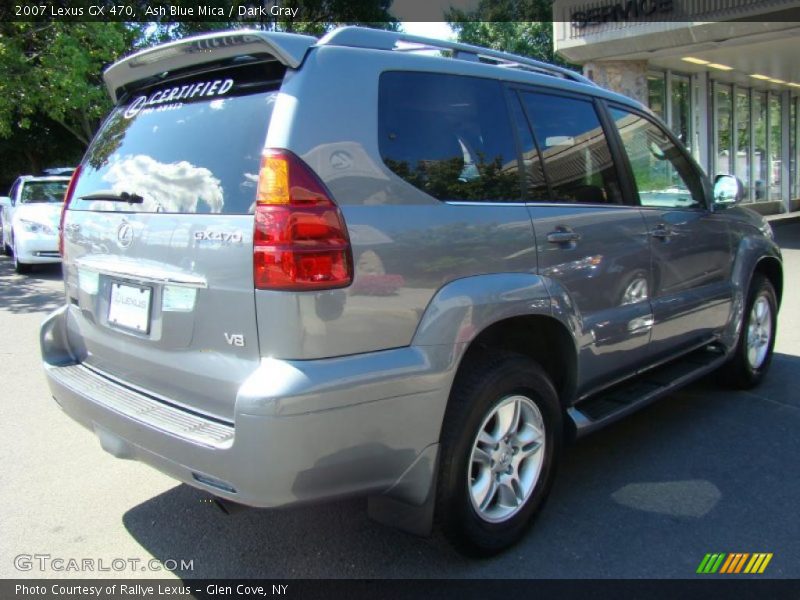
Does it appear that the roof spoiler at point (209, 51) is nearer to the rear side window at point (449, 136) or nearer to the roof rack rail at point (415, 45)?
the roof rack rail at point (415, 45)

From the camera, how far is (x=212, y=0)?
17.3m

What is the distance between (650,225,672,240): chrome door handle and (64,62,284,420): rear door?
7.56 ft

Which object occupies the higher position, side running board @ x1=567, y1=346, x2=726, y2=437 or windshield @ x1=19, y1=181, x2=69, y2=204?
windshield @ x1=19, y1=181, x2=69, y2=204

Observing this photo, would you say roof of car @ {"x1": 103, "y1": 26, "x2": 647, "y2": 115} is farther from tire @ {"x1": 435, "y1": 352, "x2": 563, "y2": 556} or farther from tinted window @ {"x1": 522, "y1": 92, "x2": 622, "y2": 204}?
tire @ {"x1": 435, "y1": 352, "x2": 563, "y2": 556}

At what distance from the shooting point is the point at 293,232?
2.19 metres

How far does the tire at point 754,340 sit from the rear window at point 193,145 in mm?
3699

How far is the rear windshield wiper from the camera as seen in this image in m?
2.67

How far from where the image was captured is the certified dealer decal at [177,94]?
2.54 m

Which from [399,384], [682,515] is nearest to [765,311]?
[682,515]

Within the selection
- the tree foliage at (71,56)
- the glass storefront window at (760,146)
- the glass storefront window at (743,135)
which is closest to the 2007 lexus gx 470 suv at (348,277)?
the tree foliage at (71,56)

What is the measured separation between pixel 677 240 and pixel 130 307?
2.96 meters

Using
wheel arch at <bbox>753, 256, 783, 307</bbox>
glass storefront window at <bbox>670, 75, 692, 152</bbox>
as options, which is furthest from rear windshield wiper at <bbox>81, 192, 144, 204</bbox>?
glass storefront window at <bbox>670, 75, 692, 152</bbox>

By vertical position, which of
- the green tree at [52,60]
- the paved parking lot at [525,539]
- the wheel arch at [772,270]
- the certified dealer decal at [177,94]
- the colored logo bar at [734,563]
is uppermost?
the green tree at [52,60]

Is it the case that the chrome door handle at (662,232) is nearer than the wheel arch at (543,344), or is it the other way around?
the wheel arch at (543,344)
